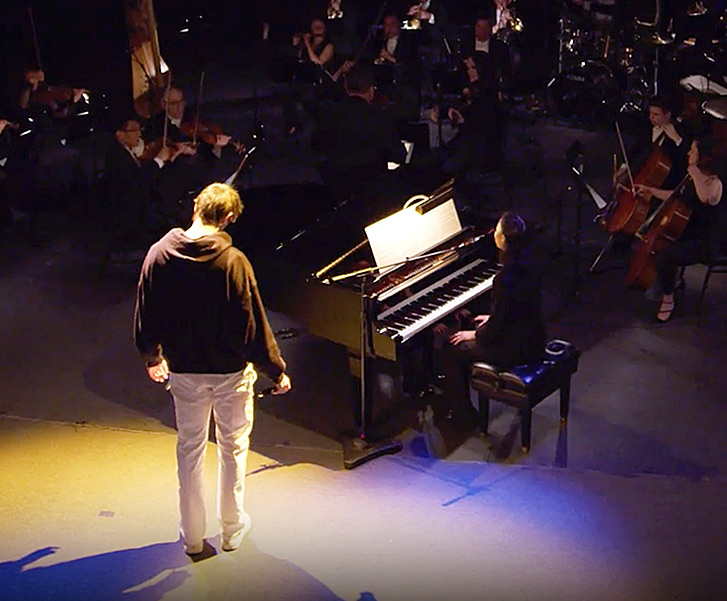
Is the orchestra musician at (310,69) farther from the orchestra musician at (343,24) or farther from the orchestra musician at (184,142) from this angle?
the orchestra musician at (184,142)

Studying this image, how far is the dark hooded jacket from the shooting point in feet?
14.4

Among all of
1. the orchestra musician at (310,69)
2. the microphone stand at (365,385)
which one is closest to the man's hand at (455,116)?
the orchestra musician at (310,69)

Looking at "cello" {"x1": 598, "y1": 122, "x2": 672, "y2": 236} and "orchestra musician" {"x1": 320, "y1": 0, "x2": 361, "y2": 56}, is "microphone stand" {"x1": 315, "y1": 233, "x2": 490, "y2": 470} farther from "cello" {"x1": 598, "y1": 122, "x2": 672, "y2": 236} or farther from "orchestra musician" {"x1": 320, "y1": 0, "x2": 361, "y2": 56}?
"orchestra musician" {"x1": 320, "y1": 0, "x2": 361, "y2": 56}

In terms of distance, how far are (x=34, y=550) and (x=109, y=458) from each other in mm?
874

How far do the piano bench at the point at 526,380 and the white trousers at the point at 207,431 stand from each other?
1571 mm

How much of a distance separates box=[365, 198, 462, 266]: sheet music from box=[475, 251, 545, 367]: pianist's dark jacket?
1.63 ft

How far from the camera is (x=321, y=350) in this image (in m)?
7.11

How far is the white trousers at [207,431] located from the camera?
4535mm

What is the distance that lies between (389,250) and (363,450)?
3.68ft

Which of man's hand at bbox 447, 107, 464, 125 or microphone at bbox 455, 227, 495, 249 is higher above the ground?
microphone at bbox 455, 227, 495, 249

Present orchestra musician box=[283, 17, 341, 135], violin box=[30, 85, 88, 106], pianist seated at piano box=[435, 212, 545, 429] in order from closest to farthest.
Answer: pianist seated at piano box=[435, 212, 545, 429], violin box=[30, 85, 88, 106], orchestra musician box=[283, 17, 341, 135]

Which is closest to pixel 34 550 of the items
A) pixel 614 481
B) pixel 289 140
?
pixel 614 481

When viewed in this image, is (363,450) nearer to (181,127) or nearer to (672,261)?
(672,261)

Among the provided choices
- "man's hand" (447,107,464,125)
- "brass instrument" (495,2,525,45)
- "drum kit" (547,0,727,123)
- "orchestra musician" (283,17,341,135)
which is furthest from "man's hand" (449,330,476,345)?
"brass instrument" (495,2,525,45)
